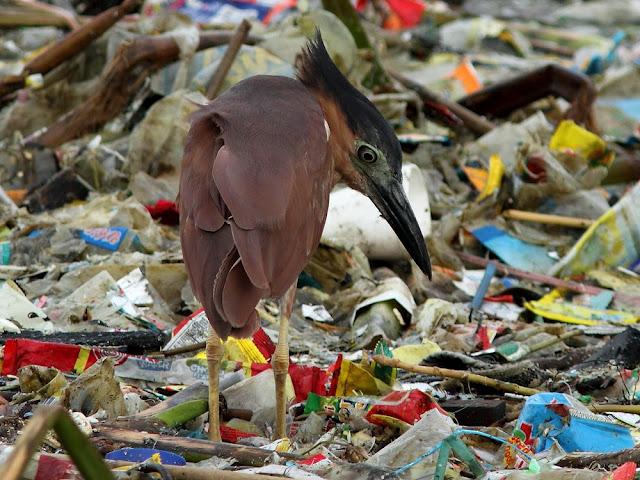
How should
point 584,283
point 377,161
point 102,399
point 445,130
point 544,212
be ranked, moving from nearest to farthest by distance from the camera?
point 102,399 → point 377,161 → point 584,283 → point 544,212 → point 445,130

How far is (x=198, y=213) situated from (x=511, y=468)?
129 cm

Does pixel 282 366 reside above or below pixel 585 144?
above

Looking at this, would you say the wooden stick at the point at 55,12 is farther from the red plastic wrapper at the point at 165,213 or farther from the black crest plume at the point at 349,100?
the black crest plume at the point at 349,100

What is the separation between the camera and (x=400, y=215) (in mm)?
4723

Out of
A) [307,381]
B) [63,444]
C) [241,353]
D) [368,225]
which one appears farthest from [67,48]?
[63,444]

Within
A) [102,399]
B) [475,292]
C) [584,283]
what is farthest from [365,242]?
[102,399]

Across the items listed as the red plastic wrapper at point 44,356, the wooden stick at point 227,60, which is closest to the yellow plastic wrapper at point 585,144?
the wooden stick at point 227,60

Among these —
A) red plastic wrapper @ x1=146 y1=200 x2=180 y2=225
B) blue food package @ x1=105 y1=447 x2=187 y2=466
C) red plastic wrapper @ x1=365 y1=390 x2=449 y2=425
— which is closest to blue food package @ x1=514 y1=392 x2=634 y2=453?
red plastic wrapper @ x1=365 y1=390 x2=449 y2=425

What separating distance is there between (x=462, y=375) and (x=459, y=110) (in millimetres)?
4788

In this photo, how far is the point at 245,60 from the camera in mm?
8188

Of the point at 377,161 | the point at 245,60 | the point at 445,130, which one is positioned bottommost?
the point at 445,130

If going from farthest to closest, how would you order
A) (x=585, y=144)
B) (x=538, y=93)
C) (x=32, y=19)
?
(x=32, y=19)
(x=538, y=93)
(x=585, y=144)

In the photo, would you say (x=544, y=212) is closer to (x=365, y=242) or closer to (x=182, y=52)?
(x=365, y=242)

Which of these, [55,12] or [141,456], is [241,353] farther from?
[55,12]
